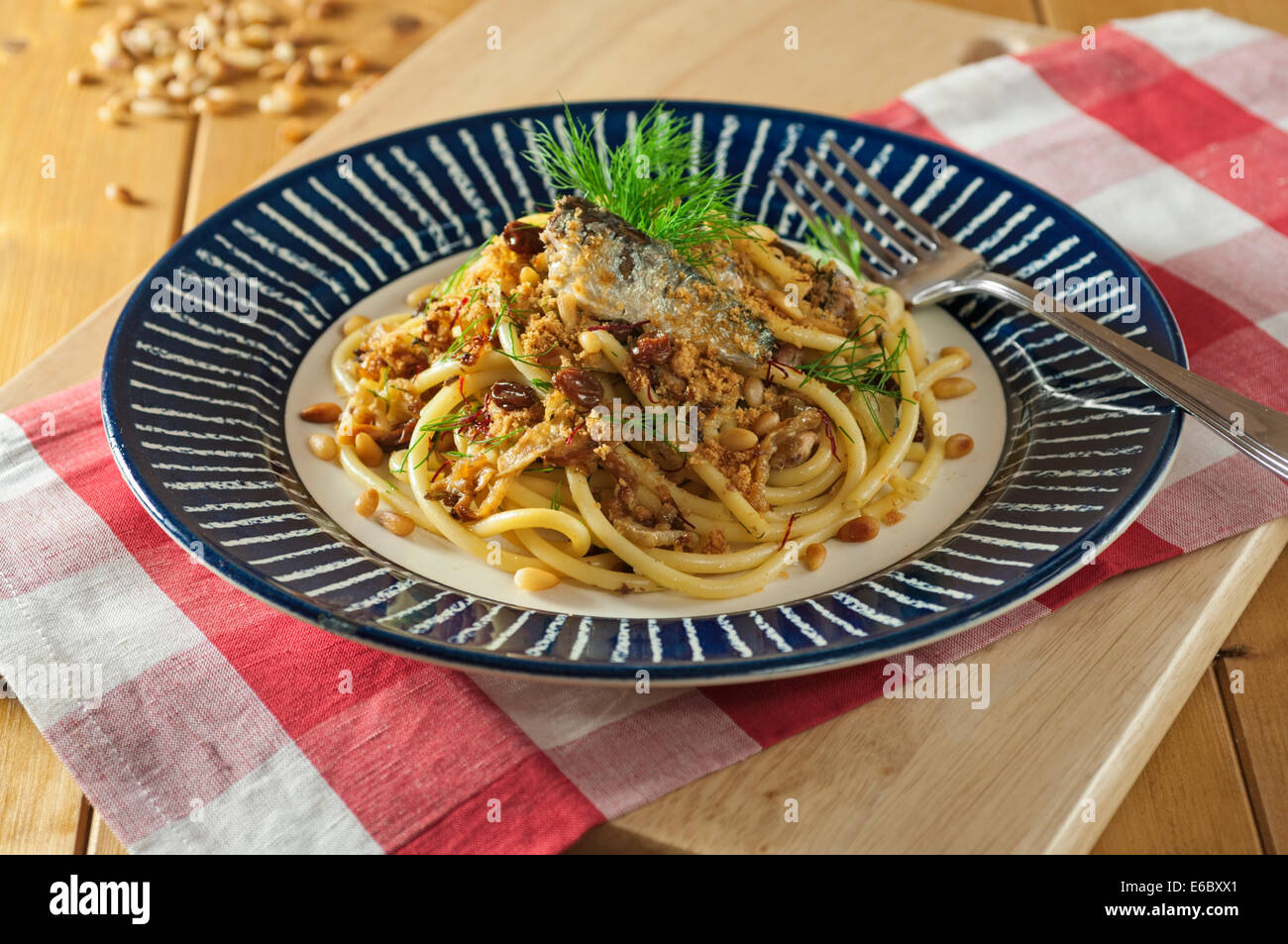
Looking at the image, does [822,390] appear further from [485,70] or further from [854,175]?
[485,70]

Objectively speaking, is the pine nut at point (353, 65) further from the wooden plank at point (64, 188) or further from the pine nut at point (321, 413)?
the pine nut at point (321, 413)

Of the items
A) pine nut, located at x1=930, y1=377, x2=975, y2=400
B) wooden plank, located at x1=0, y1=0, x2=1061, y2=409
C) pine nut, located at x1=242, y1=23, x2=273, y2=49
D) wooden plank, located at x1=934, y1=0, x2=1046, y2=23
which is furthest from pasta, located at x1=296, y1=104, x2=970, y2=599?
wooden plank, located at x1=934, y1=0, x2=1046, y2=23

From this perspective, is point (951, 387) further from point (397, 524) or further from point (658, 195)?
point (397, 524)

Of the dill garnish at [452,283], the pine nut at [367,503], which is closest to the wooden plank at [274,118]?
the dill garnish at [452,283]

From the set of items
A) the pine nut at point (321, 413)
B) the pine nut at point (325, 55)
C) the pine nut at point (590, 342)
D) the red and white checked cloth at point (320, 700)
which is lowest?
the red and white checked cloth at point (320, 700)

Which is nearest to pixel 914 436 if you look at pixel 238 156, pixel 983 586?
pixel 983 586

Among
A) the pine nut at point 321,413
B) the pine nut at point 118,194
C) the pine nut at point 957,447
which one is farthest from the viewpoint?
the pine nut at point 118,194

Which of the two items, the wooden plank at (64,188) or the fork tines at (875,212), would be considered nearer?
the fork tines at (875,212)
